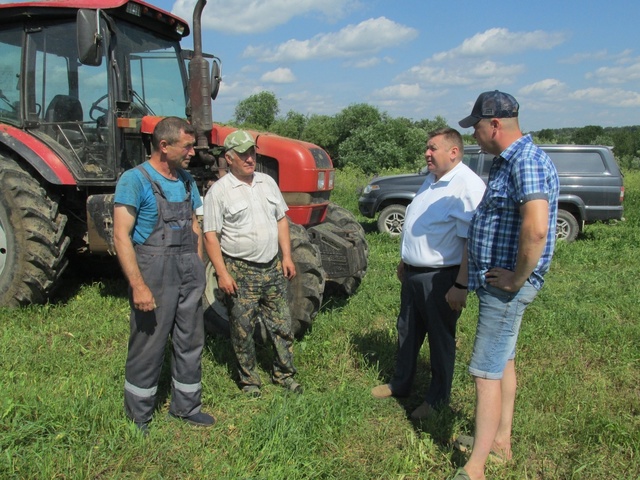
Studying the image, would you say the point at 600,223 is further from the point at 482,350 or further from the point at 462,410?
the point at 482,350

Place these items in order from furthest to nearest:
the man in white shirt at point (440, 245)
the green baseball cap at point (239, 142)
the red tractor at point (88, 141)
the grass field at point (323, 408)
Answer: the red tractor at point (88, 141), the green baseball cap at point (239, 142), the man in white shirt at point (440, 245), the grass field at point (323, 408)

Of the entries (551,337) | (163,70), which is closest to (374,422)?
(551,337)

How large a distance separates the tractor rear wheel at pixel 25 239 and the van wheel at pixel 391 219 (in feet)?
19.6

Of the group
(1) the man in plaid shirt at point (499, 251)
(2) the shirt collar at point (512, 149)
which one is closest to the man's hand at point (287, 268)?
(1) the man in plaid shirt at point (499, 251)

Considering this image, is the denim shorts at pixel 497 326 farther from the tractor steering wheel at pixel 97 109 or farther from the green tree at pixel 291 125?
the green tree at pixel 291 125

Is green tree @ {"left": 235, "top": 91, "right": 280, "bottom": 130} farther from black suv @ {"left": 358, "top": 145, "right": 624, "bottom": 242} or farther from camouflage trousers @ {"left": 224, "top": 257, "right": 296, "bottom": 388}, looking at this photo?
camouflage trousers @ {"left": 224, "top": 257, "right": 296, "bottom": 388}

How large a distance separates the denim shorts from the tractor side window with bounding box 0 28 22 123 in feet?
15.0

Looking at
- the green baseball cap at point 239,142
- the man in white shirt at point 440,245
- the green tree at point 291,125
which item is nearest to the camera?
the man in white shirt at point 440,245

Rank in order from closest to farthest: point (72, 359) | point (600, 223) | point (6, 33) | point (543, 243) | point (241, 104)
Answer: point (543, 243) < point (72, 359) < point (6, 33) < point (600, 223) < point (241, 104)

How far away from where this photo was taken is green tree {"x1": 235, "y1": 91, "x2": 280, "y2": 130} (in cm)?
4600

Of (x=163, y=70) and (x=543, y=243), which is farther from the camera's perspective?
(x=163, y=70)

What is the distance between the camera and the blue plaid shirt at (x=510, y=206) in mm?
2383

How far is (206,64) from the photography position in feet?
15.2

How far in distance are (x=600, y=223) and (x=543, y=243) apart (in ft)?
32.8
